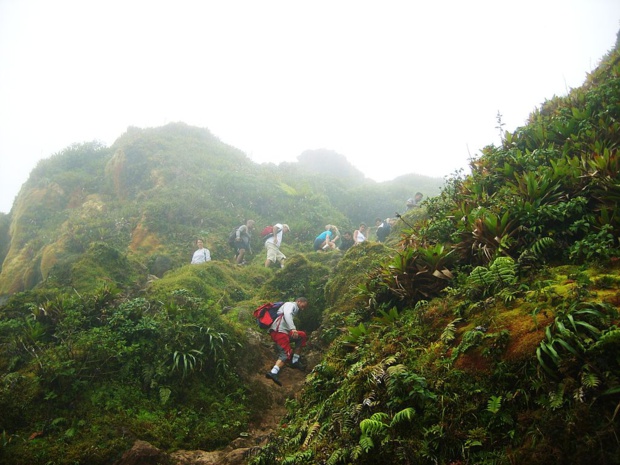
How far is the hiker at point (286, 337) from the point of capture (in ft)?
27.7

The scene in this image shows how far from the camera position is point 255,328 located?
30.8 ft

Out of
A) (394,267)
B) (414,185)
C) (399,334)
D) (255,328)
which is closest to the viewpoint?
(399,334)

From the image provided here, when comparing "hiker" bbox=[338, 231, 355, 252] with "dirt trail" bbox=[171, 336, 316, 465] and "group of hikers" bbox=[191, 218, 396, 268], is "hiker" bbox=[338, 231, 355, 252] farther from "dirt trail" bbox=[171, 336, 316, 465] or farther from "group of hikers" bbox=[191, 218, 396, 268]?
"dirt trail" bbox=[171, 336, 316, 465]

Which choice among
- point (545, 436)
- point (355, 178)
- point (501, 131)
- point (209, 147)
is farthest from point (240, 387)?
point (355, 178)

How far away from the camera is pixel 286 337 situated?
877 centimetres

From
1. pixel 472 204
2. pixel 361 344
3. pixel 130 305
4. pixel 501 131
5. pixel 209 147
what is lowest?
pixel 361 344

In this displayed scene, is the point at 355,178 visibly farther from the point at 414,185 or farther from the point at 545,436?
the point at 545,436

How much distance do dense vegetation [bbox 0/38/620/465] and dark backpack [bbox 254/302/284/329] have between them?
43cm

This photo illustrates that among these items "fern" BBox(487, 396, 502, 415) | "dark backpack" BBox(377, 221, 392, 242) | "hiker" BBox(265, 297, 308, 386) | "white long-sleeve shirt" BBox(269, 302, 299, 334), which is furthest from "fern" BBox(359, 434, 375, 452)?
"dark backpack" BBox(377, 221, 392, 242)

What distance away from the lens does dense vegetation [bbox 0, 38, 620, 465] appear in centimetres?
343

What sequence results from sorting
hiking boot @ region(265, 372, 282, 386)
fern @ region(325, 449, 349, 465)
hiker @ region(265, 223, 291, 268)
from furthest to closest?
hiker @ region(265, 223, 291, 268) → hiking boot @ region(265, 372, 282, 386) → fern @ region(325, 449, 349, 465)

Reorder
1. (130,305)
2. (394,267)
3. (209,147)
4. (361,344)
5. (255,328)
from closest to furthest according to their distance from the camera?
(361,344), (394,267), (130,305), (255,328), (209,147)

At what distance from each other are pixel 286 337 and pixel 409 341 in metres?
4.24

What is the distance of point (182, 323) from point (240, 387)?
1.79 m
